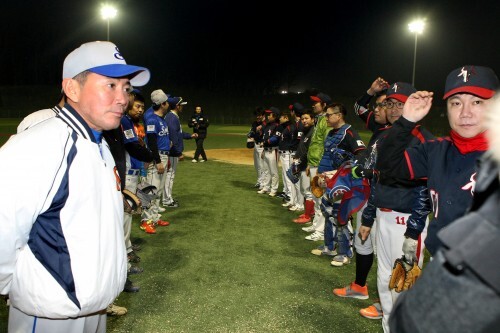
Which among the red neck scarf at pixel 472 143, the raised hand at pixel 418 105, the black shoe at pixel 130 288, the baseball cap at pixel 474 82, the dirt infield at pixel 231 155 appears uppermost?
the baseball cap at pixel 474 82

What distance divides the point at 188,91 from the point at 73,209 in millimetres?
64029

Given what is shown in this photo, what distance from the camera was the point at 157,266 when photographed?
219 inches

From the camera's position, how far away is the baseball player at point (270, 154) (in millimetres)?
10438

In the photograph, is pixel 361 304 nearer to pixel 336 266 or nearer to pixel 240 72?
pixel 336 266

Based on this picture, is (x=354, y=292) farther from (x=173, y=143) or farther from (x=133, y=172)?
(x=173, y=143)

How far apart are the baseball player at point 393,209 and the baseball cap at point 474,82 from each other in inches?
25.7

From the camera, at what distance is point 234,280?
5.14 meters

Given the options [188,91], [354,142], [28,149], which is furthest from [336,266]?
[188,91]

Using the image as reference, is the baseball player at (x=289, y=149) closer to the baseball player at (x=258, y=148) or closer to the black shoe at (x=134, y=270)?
the baseball player at (x=258, y=148)

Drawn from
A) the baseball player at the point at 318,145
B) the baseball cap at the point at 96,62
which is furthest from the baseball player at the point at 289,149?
the baseball cap at the point at 96,62

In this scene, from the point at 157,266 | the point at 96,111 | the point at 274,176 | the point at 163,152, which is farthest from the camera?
the point at 274,176

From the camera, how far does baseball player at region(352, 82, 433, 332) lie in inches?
126

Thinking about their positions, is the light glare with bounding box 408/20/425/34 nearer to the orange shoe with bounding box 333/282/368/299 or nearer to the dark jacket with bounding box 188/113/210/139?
the dark jacket with bounding box 188/113/210/139

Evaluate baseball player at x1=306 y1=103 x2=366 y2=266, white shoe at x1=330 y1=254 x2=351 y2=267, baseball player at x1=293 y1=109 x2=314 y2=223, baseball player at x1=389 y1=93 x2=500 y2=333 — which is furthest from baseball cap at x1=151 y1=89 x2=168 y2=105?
baseball player at x1=389 y1=93 x2=500 y2=333
